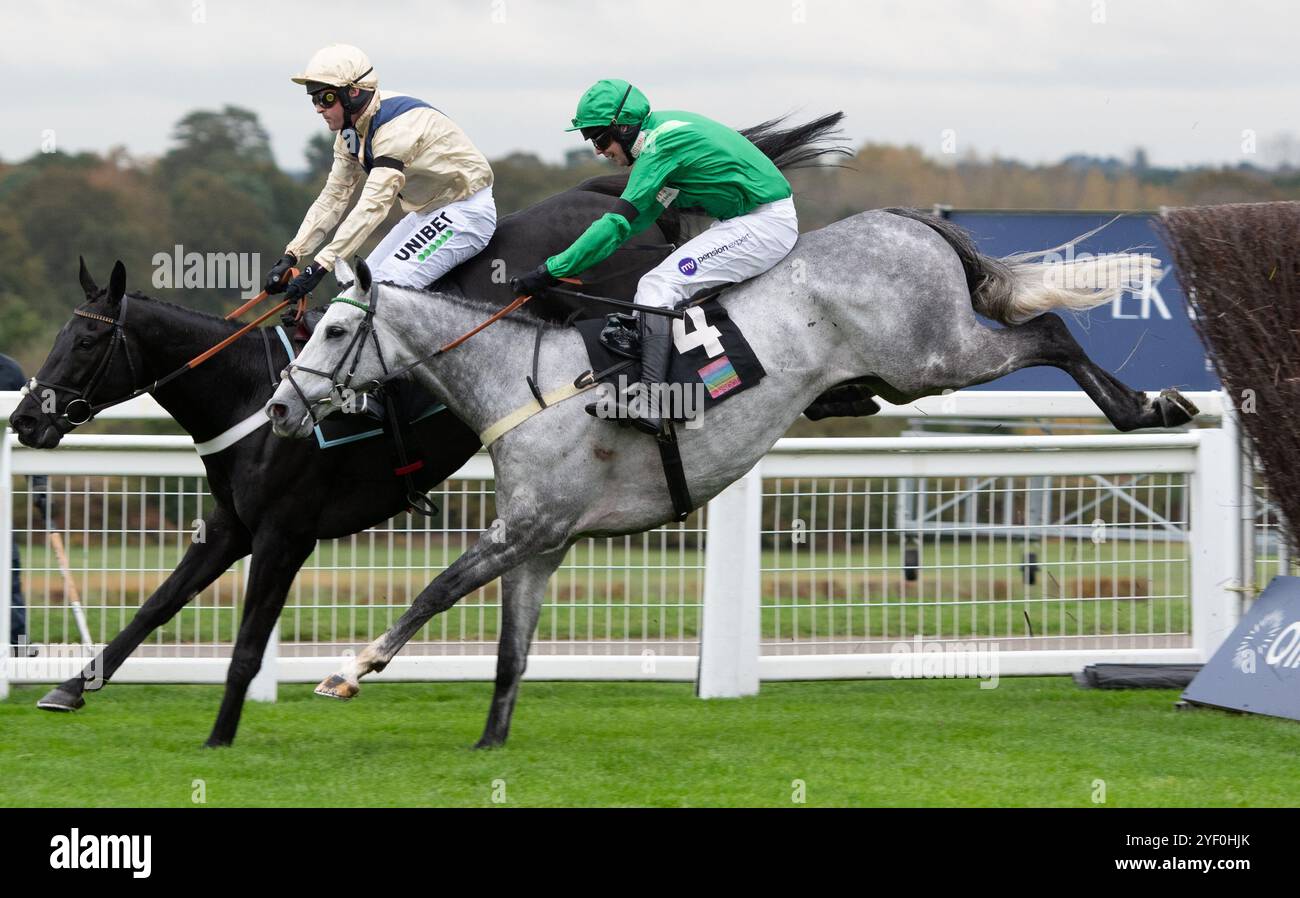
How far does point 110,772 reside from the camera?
5.02 m

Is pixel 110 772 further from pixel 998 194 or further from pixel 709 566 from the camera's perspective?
pixel 998 194

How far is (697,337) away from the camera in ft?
17.8

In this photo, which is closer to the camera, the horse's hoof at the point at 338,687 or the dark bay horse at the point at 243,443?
the horse's hoof at the point at 338,687

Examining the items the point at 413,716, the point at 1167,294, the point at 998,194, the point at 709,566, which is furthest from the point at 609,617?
the point at 998,194

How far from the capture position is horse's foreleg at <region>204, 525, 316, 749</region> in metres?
5.46

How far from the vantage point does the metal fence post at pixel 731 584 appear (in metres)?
6.61

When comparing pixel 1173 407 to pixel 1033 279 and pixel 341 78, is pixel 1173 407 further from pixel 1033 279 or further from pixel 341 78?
pixel 341 78

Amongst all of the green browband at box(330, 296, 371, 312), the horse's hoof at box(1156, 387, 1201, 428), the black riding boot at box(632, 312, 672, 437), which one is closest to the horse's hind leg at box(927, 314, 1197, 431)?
the horse's hoof at box(1156, 387, 1201, 428)

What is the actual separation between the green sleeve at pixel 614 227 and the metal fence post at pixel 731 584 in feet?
5.06

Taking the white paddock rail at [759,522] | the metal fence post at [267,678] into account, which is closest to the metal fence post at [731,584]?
the white paddock rail at [759,522]

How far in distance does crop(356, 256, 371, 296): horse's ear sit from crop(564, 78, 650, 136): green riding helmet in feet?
2.77

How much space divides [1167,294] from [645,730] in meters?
5.82

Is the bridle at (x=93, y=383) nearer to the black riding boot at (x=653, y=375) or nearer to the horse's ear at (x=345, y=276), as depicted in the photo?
the horse's ear at (x=345, y=276)

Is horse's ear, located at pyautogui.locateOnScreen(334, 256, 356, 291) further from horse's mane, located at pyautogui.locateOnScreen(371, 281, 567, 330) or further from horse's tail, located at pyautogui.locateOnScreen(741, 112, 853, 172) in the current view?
horse's tail, located at pyautogui.locateOnScreen(741, 112, 853, 172)
